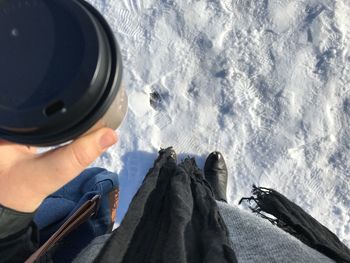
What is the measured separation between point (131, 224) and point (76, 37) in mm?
448

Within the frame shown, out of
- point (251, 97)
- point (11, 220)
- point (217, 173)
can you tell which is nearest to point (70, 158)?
point (11, 220)

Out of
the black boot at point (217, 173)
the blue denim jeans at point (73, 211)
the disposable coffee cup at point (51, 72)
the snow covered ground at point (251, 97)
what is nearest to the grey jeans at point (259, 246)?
the blue denim jeans at point (73, 211)

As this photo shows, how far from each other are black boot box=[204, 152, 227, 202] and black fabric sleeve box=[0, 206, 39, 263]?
33.4 inches

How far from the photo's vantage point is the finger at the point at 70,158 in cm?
78

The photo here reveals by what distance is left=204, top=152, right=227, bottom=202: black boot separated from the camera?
5.74 feet

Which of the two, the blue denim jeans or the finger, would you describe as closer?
the finger

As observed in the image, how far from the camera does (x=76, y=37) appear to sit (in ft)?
2.38

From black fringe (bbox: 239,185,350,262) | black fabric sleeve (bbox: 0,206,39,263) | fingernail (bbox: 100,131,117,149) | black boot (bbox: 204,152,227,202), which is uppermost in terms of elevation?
black boot (bbox: 204,152,227,202)

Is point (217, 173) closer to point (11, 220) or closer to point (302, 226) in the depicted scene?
point (302, 226)

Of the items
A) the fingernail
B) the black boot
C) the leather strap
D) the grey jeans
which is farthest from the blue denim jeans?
the fingernail

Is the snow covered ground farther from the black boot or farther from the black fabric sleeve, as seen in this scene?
the black fabric sleeve

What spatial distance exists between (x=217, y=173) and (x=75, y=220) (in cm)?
74

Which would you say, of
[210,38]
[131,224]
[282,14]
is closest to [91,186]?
[131,224]

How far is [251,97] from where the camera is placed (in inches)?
71.2
